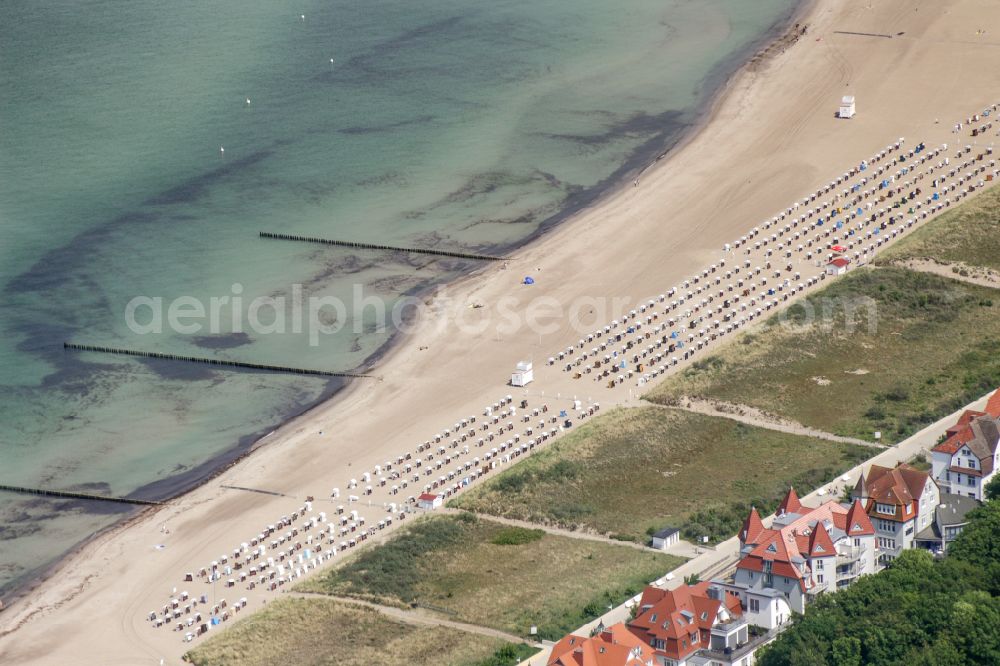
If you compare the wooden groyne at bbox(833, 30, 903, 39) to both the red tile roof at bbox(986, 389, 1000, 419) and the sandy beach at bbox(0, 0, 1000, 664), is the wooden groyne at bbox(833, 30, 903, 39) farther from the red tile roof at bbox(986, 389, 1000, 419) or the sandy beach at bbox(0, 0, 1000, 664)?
the red tile roof at bbox(986, 389, 1000, 419)

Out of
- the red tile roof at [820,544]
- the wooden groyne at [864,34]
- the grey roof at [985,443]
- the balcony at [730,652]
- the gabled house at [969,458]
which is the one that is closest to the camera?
the balcony at [730,652]

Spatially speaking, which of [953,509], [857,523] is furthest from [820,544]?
[953,509]

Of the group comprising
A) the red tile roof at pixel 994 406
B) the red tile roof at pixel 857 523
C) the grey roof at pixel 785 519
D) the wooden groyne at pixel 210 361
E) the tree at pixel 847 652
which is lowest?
the tree at pixel 847 652

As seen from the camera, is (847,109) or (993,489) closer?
(993,489)

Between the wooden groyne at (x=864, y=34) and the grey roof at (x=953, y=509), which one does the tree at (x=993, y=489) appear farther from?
the wooden groyne at (x=864, y=34)

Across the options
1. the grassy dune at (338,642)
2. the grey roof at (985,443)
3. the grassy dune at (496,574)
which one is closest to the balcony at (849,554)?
the grey roof at (985,443)

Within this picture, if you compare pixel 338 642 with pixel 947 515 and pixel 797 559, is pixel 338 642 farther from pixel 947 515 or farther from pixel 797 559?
pixel 947 515
